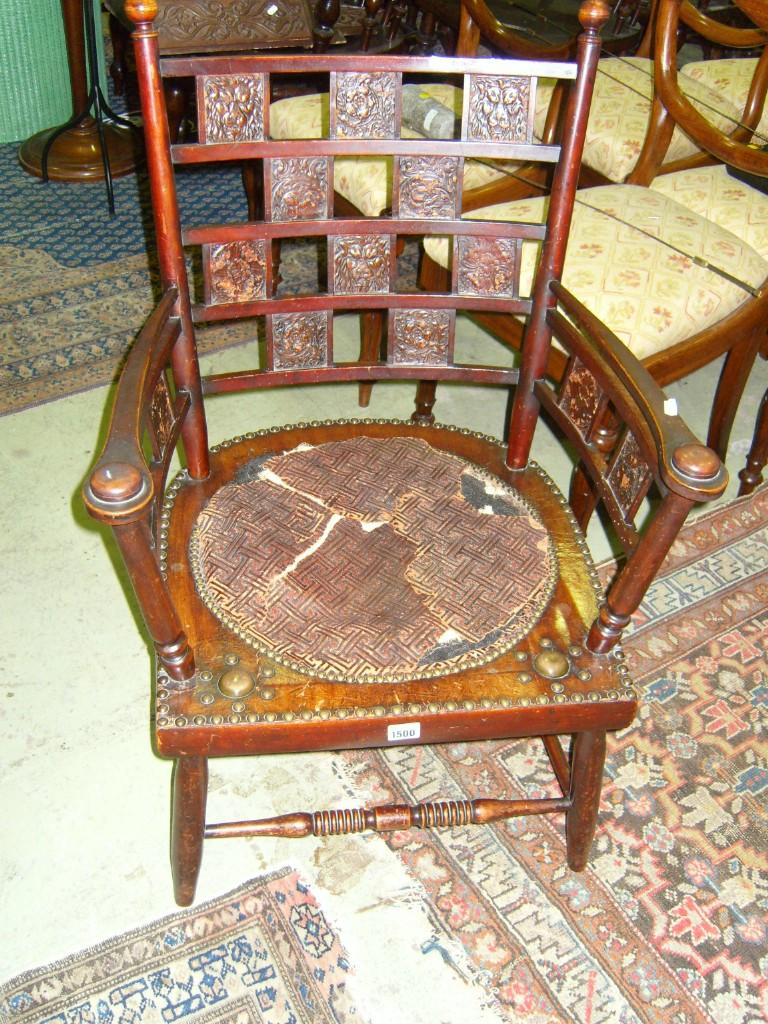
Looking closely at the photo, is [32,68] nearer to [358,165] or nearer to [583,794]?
[358,165]

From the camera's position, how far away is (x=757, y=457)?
2143mm

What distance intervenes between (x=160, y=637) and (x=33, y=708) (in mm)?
766

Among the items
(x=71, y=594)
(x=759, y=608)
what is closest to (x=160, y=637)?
(x=71, y=594)

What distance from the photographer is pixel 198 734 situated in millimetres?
1049

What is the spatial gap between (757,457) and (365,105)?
1.36 metres

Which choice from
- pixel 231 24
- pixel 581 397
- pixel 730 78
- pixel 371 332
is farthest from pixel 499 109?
pixel 231 24

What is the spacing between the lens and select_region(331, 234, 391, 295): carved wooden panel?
4.31 ft

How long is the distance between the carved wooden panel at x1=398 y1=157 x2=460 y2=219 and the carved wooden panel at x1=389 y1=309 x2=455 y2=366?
147 millimetres

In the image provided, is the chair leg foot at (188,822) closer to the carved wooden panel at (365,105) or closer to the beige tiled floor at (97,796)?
the beige tiled floor at (97,796)

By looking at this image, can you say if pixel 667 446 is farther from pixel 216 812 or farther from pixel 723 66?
pixel 723 66

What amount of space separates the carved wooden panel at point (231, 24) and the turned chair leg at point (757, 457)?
71.3 inches

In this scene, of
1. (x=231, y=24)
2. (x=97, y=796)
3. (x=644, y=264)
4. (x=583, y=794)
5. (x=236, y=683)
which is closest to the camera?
(x=236, y=683)

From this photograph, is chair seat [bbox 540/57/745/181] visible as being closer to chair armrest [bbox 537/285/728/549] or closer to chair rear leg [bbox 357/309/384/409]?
chair rear leg [bbox 357/309/384/409]

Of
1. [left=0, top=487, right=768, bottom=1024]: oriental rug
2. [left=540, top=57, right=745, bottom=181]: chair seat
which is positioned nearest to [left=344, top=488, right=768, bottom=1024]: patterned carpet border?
[left=0, top=487, right=768, bottom=1024]: oriental rug
